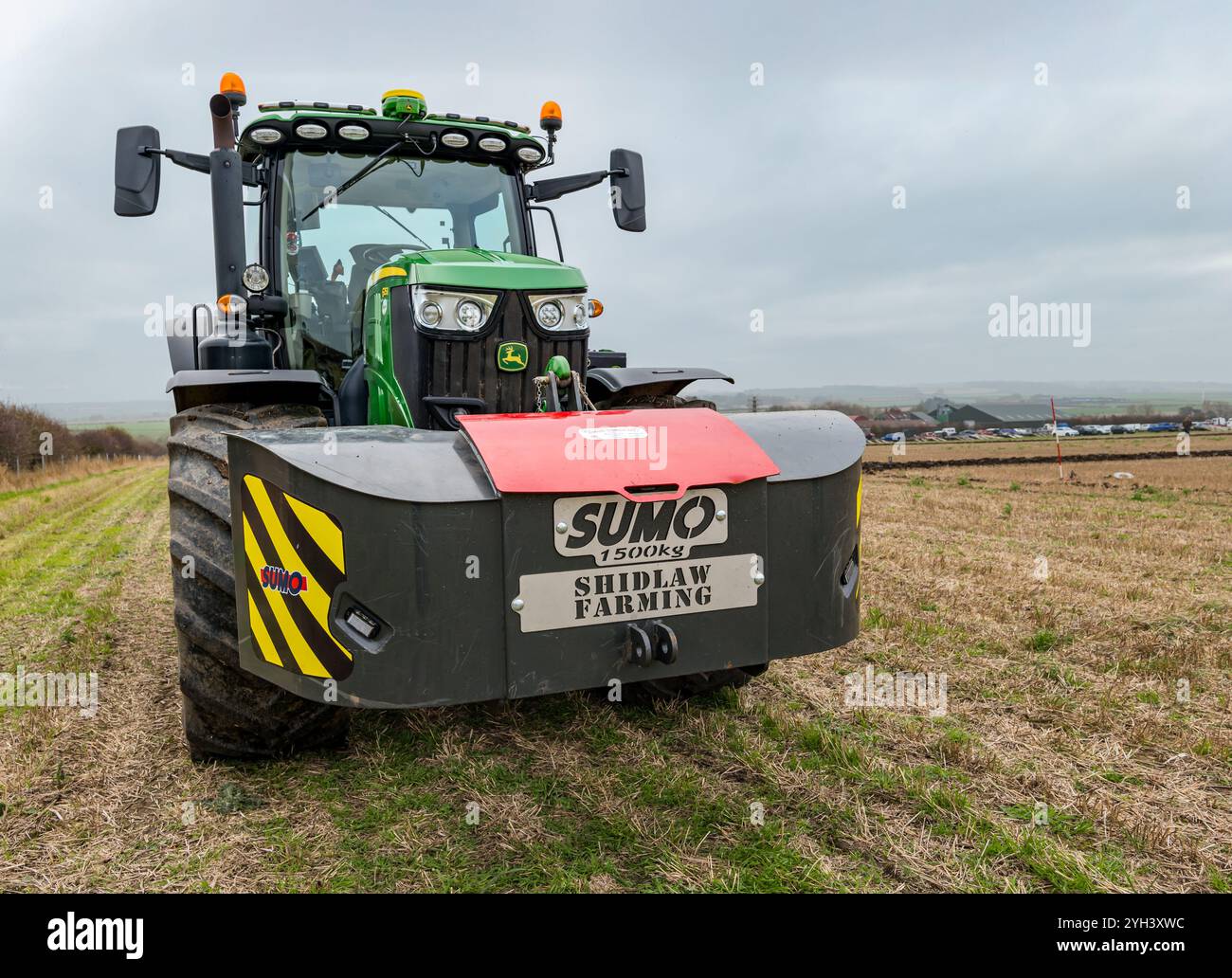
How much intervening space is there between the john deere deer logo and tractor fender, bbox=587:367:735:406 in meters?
0.69

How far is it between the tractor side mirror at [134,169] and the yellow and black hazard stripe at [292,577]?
2.11m

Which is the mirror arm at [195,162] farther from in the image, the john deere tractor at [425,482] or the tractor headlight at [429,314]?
the tractor headlight at [429,314]

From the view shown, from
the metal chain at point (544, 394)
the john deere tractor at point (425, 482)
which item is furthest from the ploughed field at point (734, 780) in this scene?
the metal chain at point (544, 394)

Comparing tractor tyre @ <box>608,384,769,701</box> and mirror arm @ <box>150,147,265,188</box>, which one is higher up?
mirror arm @ <box>150,147,265,188</box>

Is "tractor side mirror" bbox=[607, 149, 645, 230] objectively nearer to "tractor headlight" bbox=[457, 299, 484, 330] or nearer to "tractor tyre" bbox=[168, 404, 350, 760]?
"tractor headlight" bbox=[457, 299, 484, 330]

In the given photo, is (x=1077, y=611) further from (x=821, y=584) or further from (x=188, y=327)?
(x=188, y=327)

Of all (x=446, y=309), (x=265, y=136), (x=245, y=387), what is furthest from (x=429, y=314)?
(x=265, y=136)

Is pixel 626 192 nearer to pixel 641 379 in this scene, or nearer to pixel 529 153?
pixel 529 153

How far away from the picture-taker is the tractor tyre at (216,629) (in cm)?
320

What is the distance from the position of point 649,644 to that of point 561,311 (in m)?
1.75

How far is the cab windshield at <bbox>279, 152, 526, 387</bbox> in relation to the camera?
14.9 ft

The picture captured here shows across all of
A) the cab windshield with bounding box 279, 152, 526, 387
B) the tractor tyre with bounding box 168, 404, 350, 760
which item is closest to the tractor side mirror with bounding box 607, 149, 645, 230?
the cab windshield with bounding box 279, 152, 526, 387

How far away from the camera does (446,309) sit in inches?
145
